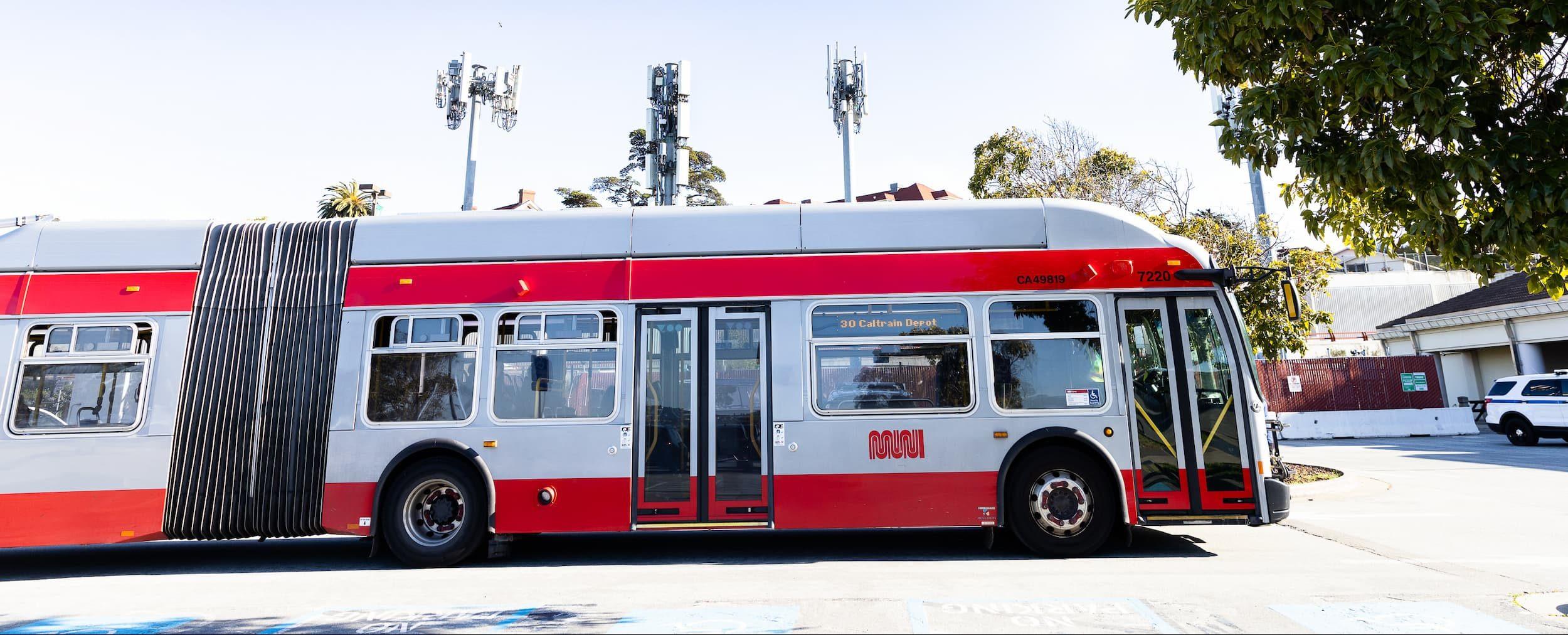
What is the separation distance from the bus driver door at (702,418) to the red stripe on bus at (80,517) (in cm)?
453

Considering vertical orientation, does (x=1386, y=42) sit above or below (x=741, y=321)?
above

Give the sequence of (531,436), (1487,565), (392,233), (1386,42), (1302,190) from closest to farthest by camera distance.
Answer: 1. (1386,42)
2. (1302,190)
3. (1487,565)
4. (531,436)
5. (392,233)

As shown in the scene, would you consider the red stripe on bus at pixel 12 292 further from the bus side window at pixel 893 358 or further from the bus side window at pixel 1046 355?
the bus side window at pixel 1046 355

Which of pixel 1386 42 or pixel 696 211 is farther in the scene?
Result: pixel 696 211

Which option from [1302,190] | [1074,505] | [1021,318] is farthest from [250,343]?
[1302,190]

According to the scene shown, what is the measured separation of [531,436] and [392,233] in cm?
257

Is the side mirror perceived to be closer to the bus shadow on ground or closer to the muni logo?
the bus shadow on ground

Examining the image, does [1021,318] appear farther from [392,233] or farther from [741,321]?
[392,233]

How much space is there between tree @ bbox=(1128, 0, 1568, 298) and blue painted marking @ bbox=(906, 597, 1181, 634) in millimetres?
3196

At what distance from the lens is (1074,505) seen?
709 cm

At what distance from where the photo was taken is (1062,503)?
7.08m

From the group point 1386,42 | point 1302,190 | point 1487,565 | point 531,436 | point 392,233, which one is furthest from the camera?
point 392,233

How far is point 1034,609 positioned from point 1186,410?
3022 millimetres

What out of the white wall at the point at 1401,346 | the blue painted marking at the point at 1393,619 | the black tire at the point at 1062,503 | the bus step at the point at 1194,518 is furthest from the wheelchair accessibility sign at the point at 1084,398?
the white wall at the point at 1401,346
